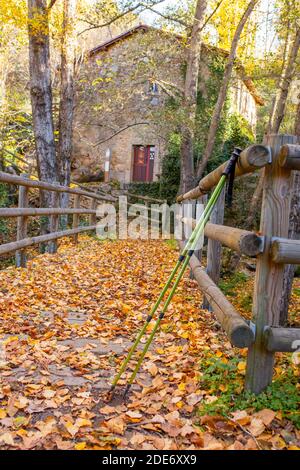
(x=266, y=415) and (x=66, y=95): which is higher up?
(x=66, y=95)

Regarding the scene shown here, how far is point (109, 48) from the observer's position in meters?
21.3

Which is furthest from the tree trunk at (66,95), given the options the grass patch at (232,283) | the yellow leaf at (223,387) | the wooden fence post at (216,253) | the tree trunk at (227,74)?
the yellow leaf at (223,387)

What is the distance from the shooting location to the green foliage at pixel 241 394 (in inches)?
89.0

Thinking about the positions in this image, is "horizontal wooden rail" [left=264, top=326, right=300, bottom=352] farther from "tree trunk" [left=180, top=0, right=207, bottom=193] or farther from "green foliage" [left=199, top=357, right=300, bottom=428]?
"tree trunk" [left=180, top=0, right=207, bottom=193]

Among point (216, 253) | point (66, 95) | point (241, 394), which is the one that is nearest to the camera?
point (241, 394)

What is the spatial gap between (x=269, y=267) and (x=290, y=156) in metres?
0.63

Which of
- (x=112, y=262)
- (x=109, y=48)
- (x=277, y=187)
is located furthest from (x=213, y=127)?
(x=109, y=48)

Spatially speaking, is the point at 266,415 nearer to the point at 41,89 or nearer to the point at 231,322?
the point at 231,322

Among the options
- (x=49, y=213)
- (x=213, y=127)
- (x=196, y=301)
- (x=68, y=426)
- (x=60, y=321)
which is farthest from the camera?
(x=213, y=127)

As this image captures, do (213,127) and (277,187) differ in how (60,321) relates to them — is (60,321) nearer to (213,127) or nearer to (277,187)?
(277,187)

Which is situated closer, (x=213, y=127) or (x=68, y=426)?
(x=68, y=426)

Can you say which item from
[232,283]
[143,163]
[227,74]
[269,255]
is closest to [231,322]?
[269,255]

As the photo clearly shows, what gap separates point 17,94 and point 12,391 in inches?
666

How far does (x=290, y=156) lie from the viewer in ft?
6.97
